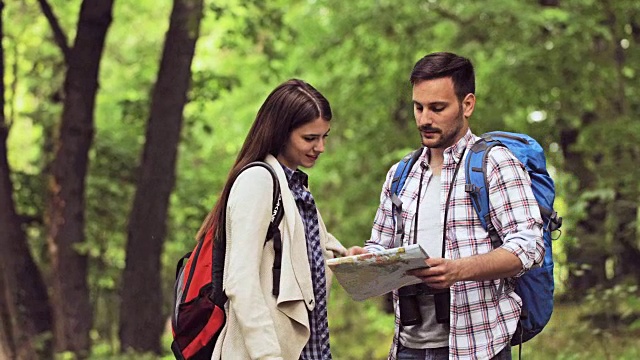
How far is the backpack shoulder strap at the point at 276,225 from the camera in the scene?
3.98m

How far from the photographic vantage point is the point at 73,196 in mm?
12281

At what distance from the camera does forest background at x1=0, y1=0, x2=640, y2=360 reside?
1159 cm

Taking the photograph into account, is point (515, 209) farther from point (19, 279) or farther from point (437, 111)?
point (19, 279)

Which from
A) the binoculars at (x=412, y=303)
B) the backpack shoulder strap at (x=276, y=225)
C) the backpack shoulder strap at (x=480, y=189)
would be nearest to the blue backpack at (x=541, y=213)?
the backpack shoulder strap at (x=480, y=189)

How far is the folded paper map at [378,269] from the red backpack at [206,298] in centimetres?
27

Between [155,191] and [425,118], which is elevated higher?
[425,118]

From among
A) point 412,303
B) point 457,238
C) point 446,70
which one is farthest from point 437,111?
point 412,303

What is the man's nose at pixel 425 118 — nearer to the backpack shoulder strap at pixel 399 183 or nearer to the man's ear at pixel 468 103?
the man's ear at pixel 468 103

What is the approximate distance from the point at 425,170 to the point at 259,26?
9.88 meters

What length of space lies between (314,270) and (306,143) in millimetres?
482

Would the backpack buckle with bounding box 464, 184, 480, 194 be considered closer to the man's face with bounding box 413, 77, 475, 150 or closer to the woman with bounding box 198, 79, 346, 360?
the man's face with bounding box 413, 77, 475, 150

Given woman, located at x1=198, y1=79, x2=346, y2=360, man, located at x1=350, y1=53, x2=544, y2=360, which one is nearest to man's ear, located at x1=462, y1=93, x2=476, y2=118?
man, located at x1=350, y1=53, x2=544, y2=360

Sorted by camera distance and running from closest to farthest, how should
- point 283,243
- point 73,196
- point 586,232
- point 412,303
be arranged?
point 283,243, point 412,303, point 73,196, point 586,232

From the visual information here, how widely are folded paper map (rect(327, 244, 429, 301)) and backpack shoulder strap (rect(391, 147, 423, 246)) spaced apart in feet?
1.09
